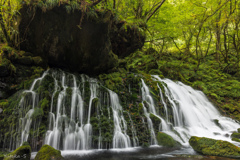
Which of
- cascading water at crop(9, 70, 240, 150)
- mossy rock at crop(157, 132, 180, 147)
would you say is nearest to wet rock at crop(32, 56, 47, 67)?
cascading water at crop(9, 70, 240, 150)

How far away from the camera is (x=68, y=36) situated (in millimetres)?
7070

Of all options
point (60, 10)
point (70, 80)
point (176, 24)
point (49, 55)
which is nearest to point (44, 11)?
point (60, 10)

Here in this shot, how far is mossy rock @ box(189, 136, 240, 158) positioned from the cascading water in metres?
1.08

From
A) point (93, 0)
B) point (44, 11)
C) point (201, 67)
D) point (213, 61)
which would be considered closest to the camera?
point (44, 11)

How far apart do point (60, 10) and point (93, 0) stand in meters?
1.53

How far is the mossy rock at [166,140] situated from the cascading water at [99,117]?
21 cm

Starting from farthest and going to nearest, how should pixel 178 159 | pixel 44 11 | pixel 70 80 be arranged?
pixel 70 80 < pixel 44 11 < pixel 178 159

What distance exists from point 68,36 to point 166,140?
241 inches

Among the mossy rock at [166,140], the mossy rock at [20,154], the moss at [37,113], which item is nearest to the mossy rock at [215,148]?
the mossy rock at [166,140]

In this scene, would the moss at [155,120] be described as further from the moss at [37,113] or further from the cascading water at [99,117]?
the moss at [37,113]

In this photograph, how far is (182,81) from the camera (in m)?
13.1

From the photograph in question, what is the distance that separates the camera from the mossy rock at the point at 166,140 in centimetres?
582

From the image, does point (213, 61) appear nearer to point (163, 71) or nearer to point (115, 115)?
point (163, 71)

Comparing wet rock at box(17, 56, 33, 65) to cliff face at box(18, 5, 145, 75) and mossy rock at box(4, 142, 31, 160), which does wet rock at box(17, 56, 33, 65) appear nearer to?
cliff face at box(18, 5, 145, 75)
